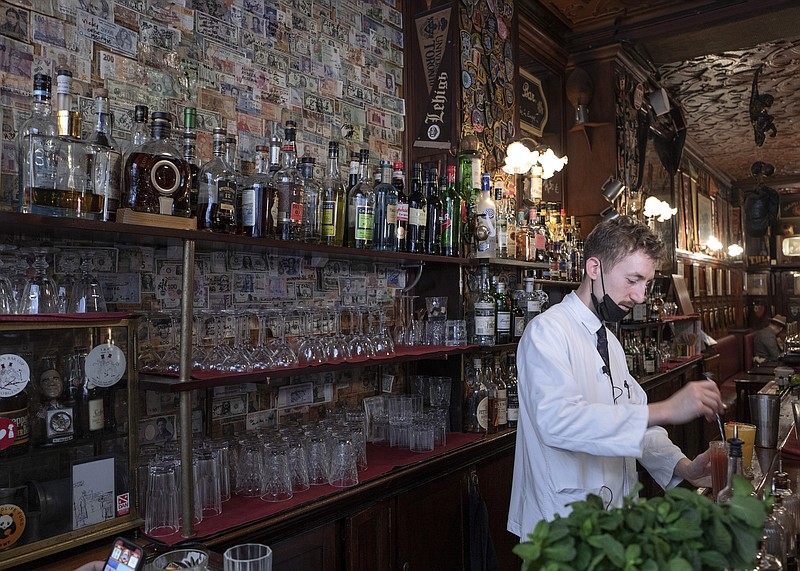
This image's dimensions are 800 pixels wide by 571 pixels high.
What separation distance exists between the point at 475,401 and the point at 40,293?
2167 millimetres

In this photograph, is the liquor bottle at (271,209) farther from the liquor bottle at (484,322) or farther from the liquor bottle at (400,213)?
the liquor bottle at (484,322)

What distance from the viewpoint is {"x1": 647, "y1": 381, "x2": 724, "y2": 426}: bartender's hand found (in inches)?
65.9

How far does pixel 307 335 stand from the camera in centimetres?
249

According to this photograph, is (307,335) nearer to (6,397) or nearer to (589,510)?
(6,397)

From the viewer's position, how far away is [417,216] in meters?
3.01

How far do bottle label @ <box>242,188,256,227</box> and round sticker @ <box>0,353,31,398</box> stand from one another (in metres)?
0.89

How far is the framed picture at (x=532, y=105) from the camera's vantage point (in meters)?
5.02

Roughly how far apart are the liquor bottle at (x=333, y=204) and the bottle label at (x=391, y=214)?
0.71ft

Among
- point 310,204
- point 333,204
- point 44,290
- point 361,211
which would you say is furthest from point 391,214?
point 44,290

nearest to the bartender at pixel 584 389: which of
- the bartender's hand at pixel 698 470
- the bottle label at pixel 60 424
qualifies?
the bartender's hand at pixel 698 470

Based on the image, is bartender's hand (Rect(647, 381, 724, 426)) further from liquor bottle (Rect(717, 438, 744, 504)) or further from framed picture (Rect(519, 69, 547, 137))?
framed picture (Rect(519, 69, 547, 137))

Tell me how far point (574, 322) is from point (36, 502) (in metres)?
1.73

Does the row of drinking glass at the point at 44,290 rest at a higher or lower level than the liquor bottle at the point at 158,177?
lower

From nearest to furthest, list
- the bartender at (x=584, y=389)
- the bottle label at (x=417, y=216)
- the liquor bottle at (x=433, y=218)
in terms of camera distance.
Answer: the bartender at (x=584, y=389), the bottle label at (x=417, y=216), the liquor bottle at (x=433, y=218)
